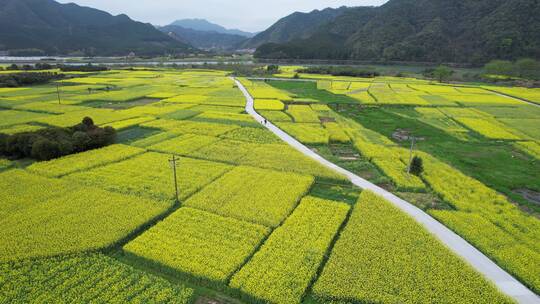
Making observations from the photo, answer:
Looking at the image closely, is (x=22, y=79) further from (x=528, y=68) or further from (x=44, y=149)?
(x=528, y=68)

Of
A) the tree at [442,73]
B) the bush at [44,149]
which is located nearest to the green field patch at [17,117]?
the bush at [44,149]

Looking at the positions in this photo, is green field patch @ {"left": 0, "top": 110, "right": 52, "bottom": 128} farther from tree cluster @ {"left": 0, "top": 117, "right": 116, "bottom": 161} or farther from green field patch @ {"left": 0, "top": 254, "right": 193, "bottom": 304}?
green field patch @ {"left": 0, "top": 254, "right": 193, "bottom": 304}

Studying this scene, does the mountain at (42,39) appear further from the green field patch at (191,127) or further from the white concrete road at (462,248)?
the white concrete road at (462,248)

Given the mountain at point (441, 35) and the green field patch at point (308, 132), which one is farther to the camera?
the mountain at point (441, 35)

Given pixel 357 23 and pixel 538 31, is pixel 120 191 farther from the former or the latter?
pixel 357 23

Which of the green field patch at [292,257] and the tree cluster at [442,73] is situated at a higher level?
the tree cluster at [442,73]

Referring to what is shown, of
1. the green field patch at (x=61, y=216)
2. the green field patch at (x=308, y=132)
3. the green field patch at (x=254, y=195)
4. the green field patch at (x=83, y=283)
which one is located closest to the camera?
the green field patch at (x=83, y=283)

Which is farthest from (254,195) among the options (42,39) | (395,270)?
(42,39)

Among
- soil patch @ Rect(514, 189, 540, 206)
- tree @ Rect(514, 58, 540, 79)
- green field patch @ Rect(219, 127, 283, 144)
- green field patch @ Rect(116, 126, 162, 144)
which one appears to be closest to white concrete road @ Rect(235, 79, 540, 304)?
green field patch @ Rect(219, 127, 283, 144)

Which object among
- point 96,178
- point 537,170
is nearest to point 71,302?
point 96,178
